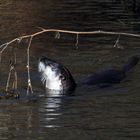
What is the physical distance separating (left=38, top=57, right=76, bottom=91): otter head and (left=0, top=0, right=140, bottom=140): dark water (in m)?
0.20

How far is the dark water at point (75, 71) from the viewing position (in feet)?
38.8

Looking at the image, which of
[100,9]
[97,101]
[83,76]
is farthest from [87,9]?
[97,101]

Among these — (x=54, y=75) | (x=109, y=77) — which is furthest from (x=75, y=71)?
(x=54, y=75)

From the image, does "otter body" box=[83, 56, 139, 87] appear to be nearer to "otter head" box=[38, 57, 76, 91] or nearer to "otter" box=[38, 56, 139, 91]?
"otter" box=[38, 56, 139, 91]

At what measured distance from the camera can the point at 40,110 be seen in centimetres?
1323

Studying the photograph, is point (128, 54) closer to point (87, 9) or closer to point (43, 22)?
point (43, 22)

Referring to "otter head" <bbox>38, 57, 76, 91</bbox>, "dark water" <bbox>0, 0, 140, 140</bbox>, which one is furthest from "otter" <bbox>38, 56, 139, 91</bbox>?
"dark water" <bbox>0, 0, 140, 140</bbox>

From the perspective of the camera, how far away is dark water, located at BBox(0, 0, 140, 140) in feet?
38.8

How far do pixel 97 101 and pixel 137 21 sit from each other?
11.9m

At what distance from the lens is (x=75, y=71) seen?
17203 mm

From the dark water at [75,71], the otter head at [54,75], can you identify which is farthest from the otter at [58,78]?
the dark water at [75,71]

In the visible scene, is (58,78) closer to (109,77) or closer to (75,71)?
(109,77)

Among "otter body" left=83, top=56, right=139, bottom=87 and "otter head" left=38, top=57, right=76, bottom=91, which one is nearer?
"otter head" left=38, top=57, right=76, bottom=91

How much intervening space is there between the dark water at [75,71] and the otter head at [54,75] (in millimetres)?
204
